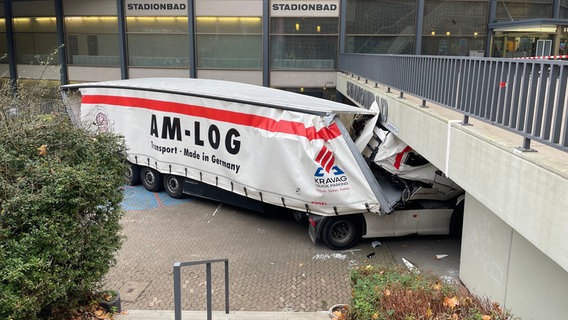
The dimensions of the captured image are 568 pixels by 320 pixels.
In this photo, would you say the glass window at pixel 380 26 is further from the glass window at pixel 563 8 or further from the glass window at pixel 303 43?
the glass window at pixel 563 8

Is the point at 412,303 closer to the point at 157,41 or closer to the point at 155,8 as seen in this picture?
the point at 157,41

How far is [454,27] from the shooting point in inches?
822

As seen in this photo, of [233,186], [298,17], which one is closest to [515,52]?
[298,17]

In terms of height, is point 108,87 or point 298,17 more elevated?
point 298,17

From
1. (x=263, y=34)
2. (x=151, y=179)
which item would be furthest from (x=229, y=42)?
(x=151, y=179)

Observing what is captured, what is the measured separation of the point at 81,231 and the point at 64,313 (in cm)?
103

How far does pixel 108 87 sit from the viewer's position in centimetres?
1484

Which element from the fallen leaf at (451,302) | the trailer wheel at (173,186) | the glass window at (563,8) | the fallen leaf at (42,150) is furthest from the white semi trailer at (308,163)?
the glass window at (563,8)

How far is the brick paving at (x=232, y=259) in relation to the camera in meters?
8.59

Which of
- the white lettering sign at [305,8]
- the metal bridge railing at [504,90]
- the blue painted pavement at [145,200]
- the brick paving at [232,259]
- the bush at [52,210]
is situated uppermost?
the white lettering sign at [305,8]

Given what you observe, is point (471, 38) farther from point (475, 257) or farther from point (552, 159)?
point (552, 159)

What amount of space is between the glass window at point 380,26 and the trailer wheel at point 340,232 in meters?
12.1

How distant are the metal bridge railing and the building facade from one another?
1237cm

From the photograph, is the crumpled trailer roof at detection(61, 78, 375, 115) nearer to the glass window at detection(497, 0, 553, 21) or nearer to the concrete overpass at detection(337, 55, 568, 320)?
the concrete overpass at detection(337, 55, 568, 320)
